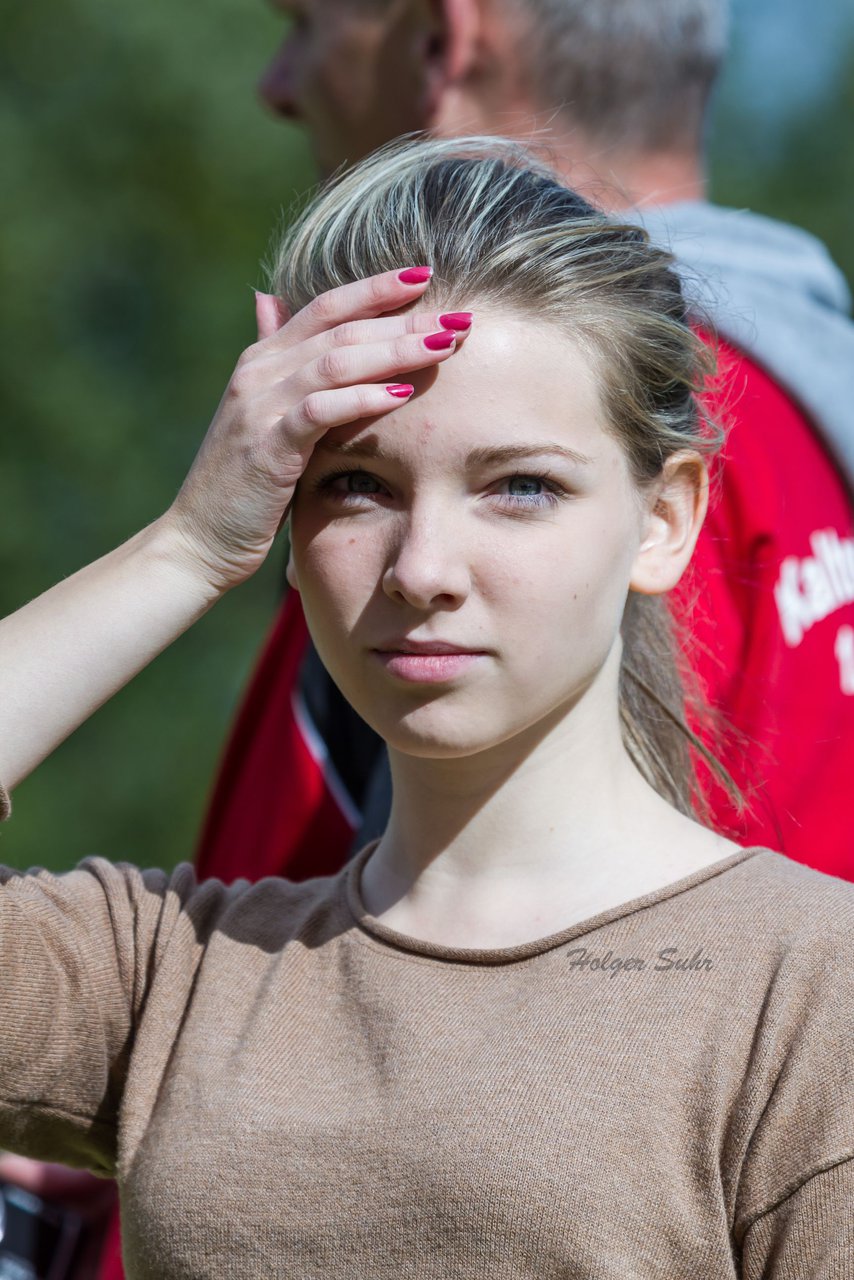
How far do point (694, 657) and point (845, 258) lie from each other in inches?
413

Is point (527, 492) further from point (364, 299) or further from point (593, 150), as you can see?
point (593, 150)

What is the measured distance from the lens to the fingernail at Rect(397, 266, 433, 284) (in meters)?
1.75

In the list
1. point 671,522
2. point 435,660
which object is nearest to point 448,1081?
point 435,660

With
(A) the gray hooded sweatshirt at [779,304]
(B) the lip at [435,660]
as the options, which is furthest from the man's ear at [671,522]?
(A) the gray hooded sweatshirt at [779,304]

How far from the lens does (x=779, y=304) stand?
2779mm

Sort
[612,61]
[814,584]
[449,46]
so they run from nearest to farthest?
[814,584]
[612,61]
[449,46]

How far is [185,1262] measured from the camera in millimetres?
1716

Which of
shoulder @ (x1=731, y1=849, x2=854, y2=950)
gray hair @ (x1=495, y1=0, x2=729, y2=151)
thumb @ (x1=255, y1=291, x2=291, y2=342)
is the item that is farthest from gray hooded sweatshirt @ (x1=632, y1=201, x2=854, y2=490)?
shoulder @ (x1=731, y1=849, x2=854, y2=950)

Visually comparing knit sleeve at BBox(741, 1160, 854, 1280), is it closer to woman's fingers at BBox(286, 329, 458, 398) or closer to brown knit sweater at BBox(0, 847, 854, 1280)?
brown knit sweater at BBox(0, 847, 854, 1280)

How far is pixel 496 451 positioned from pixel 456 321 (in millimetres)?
142

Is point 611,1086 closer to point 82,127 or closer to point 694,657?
point 694,657

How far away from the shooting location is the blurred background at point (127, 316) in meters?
11.0

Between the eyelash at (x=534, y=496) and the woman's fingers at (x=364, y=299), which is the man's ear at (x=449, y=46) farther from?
the eyelash at (x=534, y=496)

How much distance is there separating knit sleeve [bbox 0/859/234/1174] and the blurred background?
29.0ft
